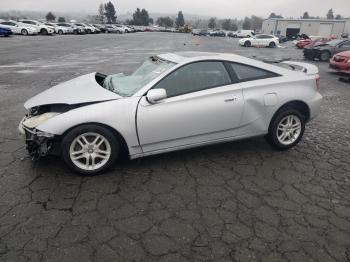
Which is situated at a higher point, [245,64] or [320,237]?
[245,64]

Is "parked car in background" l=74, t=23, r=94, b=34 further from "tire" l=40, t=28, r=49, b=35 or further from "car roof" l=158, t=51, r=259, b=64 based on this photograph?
"car roof" l=158, t=51, r=259, b=64

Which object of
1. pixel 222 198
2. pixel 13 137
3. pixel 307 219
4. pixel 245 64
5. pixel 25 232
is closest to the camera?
pixel 25 232

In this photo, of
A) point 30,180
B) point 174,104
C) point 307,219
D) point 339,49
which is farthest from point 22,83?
point 339,49

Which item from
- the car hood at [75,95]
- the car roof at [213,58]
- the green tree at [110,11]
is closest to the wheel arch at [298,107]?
the car roof at [213,58]

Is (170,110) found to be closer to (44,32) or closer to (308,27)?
(44,32)

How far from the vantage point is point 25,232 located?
288 centimetres

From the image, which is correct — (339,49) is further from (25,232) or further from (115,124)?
(25,232)

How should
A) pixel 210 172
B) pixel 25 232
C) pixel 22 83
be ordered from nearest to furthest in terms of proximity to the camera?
1. pixel 25 232
2. pixel 210 172
3. pixel 22 83

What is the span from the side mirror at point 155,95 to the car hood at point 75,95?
0.41 meters

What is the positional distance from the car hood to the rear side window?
66.5 inches

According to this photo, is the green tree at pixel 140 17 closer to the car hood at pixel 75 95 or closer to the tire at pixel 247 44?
the tire at pixel 247 44

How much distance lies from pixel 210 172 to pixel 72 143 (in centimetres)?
176

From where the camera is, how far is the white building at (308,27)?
74950mm

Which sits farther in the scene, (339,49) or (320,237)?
(339,49)
